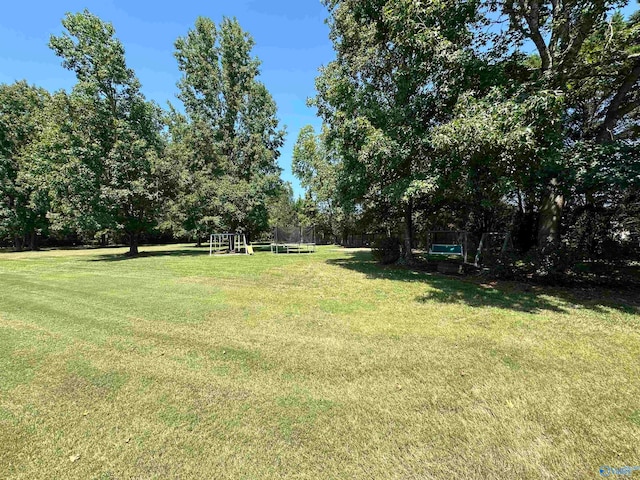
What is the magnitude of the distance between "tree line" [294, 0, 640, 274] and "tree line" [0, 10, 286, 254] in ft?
39.1

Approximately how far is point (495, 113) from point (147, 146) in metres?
20.6

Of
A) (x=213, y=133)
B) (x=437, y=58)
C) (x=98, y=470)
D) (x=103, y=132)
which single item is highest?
(x=213, y=133)

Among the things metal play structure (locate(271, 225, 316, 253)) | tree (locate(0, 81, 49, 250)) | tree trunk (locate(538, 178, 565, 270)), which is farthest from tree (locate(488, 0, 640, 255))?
tree (locate(0, 81, 49, 250))

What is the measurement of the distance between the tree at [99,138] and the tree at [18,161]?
569 inches

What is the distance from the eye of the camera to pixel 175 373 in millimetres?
3377

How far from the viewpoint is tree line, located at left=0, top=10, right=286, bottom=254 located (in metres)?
17.2

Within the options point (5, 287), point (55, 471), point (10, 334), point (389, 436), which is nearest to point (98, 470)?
point (55, 471)

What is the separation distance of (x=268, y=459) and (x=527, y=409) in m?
2.42

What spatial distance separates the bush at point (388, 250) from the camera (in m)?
14.3

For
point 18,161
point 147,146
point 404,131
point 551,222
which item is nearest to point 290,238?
point 147,146

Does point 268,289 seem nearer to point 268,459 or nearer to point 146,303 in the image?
point 146,303

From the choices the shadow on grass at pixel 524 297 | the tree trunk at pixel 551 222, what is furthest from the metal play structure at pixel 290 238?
the tree trunk at pixel 551 222

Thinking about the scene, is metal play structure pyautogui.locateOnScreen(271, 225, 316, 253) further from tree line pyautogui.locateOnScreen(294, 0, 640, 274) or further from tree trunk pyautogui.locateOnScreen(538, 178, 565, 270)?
tree trunk pyautogui.locateOnScreen(538, 178, 565, 270)

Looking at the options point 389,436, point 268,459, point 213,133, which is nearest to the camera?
point 268,459
